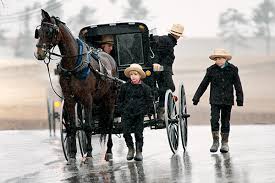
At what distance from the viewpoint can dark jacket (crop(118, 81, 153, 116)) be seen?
15.9m

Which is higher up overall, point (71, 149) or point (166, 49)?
point (166, 49)

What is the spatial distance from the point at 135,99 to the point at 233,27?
121 metres

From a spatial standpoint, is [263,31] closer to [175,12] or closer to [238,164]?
[175,12]

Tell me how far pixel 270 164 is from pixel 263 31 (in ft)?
385

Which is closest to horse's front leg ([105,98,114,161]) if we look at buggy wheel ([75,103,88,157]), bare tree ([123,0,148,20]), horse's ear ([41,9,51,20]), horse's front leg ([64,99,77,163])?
buggy wheel ([75,103,88,157])

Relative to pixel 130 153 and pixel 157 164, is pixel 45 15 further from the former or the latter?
pixel 157 164

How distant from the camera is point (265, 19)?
129375mm

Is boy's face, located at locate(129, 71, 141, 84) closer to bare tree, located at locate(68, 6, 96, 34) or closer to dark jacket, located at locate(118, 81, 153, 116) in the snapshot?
dark jacket, located at locate(118, 81, 153, 116)

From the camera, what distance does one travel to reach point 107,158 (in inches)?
657

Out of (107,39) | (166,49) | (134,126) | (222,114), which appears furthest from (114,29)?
(134,126)

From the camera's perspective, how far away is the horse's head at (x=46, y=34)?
15.1m

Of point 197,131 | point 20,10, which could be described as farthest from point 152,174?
point 20,10

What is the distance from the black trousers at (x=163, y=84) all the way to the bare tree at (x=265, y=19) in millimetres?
110833

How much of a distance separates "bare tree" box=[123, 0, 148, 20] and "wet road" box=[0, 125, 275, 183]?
339 ft
